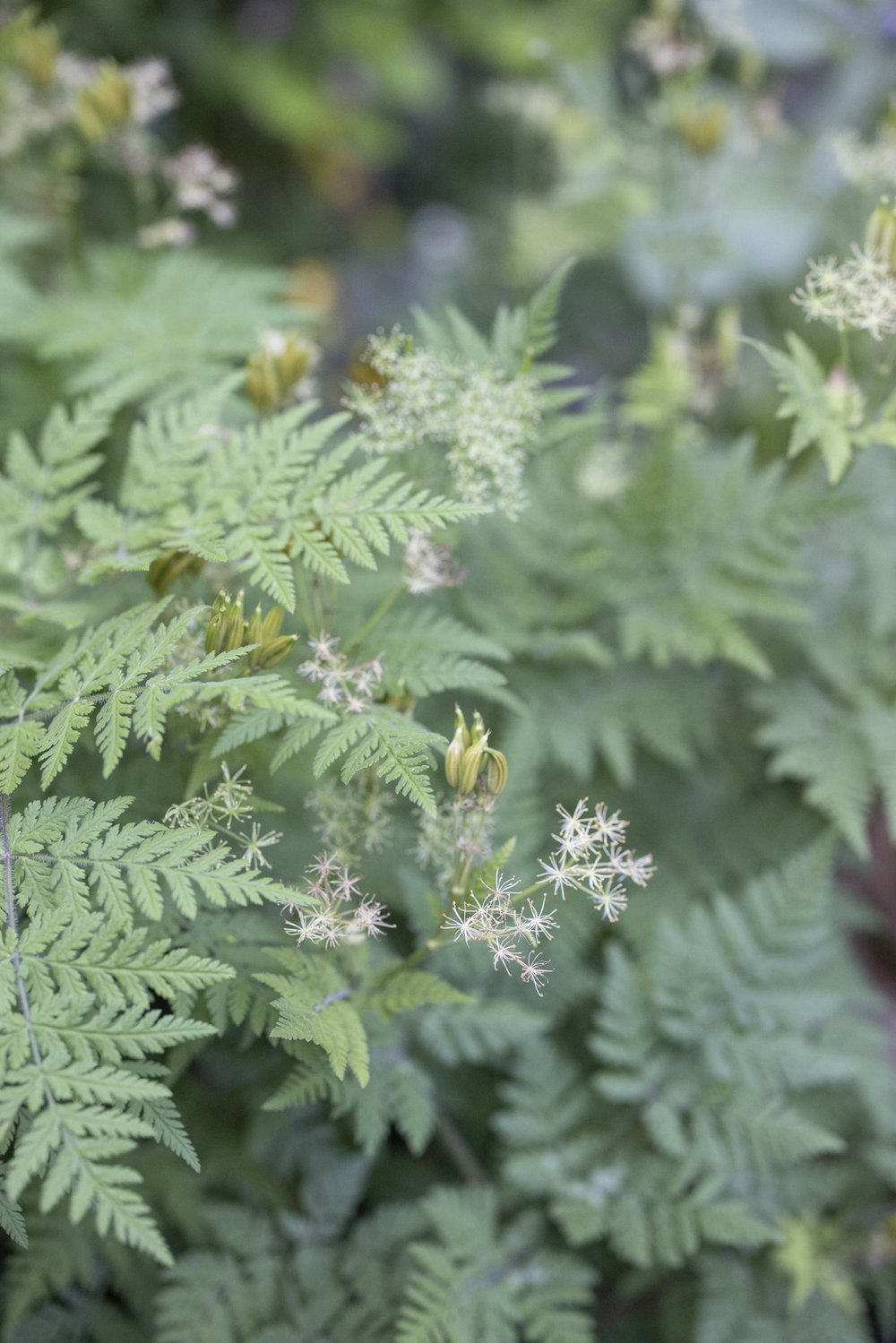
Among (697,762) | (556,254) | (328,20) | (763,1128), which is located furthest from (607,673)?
(328,20)

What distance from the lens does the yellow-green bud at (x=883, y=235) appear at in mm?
1482

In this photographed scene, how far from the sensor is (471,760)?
4.05 feet

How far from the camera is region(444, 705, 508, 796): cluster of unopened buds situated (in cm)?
123

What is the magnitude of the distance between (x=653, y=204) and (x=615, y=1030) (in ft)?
6.51

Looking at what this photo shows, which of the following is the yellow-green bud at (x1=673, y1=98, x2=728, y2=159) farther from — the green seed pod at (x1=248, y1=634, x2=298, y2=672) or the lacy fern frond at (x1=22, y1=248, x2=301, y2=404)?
the green seed pod at (x1=248, y1=634, x2=298, y2=672)

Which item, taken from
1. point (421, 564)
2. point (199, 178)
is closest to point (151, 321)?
point (199, 178)

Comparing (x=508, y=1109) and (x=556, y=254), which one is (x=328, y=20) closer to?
(x=556, y=254)

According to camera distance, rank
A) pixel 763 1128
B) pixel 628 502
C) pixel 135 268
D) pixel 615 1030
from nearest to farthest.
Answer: pixel 763 1128 → pixel 615 1030 → pixel 628 502 → pixel 135 268

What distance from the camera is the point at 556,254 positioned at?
329cm

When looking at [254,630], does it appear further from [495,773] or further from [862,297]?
[862,297]

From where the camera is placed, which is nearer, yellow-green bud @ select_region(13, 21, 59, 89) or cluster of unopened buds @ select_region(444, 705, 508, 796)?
cluster of unopened buds @ select_region(444, 705, 508, 796)

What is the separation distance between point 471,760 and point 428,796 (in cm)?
10

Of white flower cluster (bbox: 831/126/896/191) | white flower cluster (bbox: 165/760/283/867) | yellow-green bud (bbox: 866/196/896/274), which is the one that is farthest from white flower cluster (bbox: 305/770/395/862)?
white flower cluster (bbox: 831/126/896/191)

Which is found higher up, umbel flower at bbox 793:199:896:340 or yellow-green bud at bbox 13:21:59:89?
yellow-green bud at bbox 13:21:59:89
